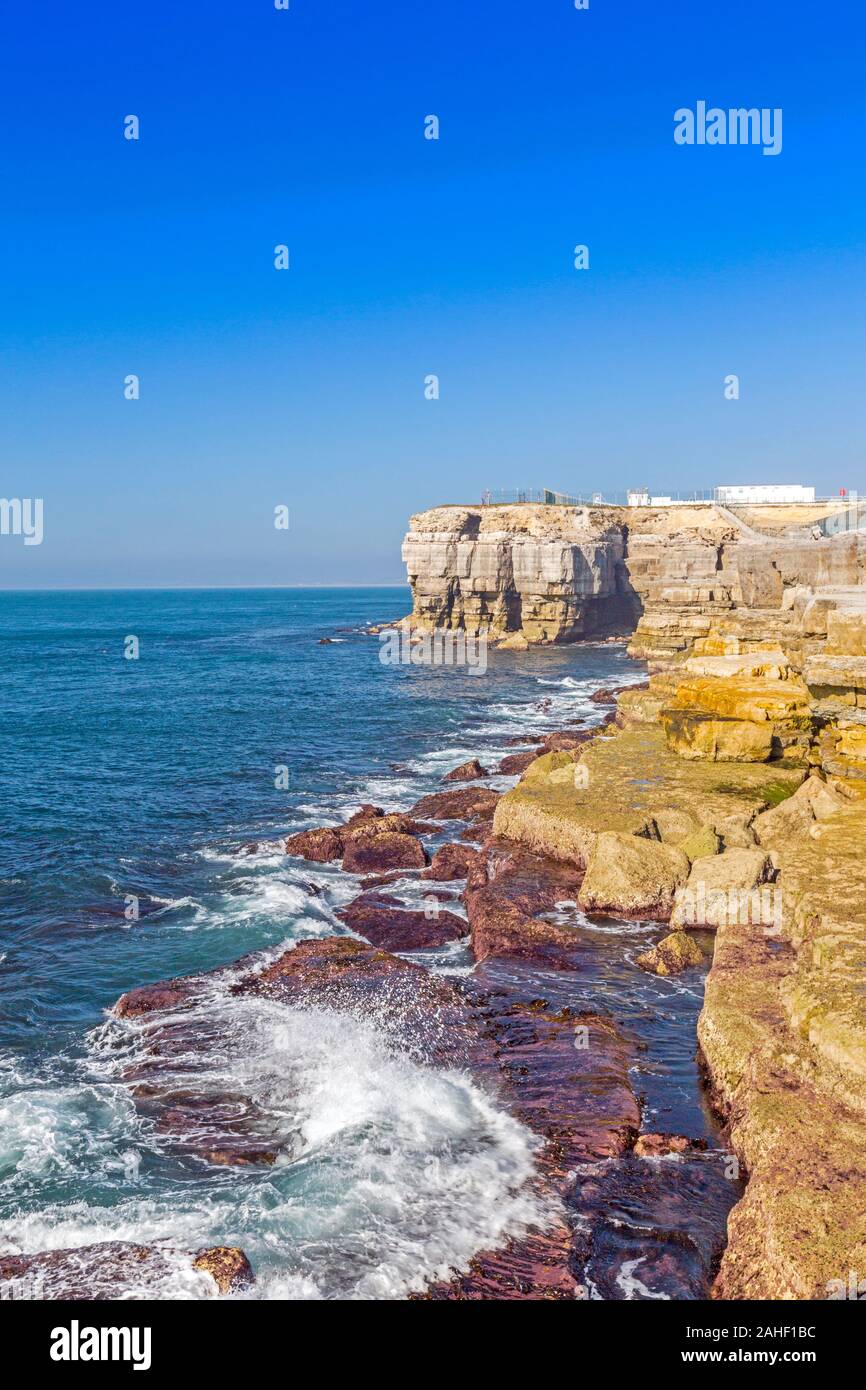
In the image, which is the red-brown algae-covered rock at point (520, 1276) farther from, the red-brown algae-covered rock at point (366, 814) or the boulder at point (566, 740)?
the boulder at point (566, 740)

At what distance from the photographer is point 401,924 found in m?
20.5

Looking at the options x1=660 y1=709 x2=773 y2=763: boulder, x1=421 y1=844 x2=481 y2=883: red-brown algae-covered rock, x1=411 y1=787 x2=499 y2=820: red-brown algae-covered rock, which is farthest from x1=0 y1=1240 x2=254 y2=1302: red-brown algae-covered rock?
x1=411 y1=787 x2=499 y2=820: red-brown algae-covered rock

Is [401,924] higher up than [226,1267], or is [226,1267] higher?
[401,924]

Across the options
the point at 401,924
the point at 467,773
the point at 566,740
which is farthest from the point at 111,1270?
the point at 566,740

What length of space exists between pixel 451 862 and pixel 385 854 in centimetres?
223

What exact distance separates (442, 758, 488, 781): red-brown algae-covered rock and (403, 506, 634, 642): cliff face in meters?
46.0

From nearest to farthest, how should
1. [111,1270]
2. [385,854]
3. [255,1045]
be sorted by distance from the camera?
1. [111,1270]
2. [255,1045]
3. [385,854]

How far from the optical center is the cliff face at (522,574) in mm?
81188

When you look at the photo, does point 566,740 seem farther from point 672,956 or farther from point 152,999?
point 152,999

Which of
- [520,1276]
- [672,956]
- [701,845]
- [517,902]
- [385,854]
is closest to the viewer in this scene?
[520,1276]

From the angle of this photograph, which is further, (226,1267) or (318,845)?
(318,845)

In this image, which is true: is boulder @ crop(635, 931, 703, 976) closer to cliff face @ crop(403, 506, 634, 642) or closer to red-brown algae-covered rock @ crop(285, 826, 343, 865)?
red-brown algae-covered rock @ crop(285, 826, 343, 865)
